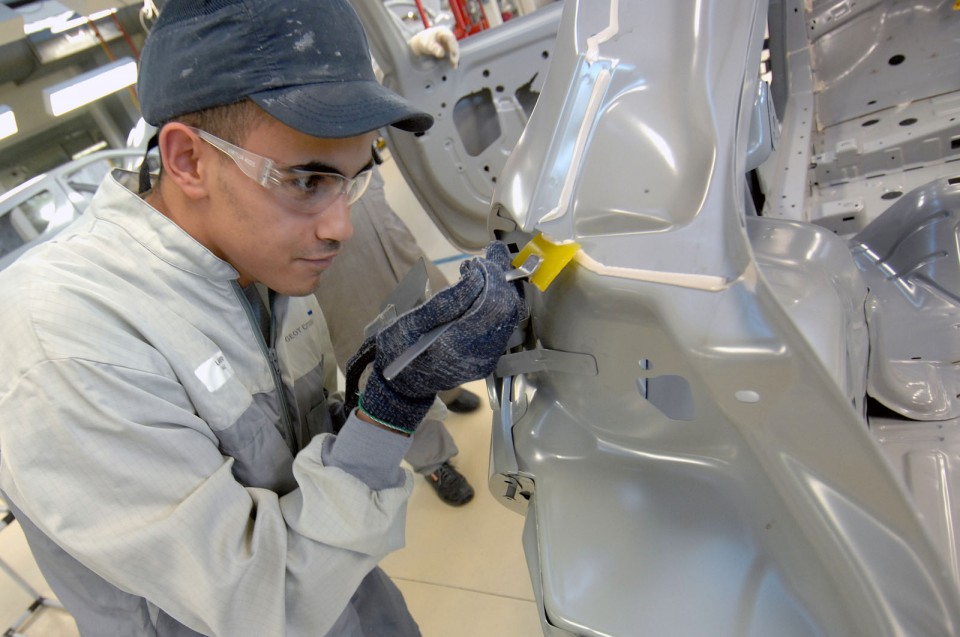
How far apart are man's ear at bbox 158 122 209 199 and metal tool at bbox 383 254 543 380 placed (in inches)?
15.3

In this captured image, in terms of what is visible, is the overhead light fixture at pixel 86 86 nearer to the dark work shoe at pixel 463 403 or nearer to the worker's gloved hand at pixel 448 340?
the dark work shoe at pixel 463 403

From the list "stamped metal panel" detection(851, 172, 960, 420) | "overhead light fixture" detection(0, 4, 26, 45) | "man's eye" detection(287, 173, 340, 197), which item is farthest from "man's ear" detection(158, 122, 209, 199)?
"overhead light fixture" detection(0, 4, 26, 45)

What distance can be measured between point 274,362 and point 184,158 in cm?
37

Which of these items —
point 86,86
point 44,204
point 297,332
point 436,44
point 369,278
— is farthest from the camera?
point 86,86

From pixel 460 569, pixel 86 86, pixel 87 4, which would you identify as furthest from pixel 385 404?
pixel 86 86

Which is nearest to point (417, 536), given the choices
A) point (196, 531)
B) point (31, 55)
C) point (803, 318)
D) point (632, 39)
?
point (196, 531)

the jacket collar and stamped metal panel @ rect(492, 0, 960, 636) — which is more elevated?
the jacket collar

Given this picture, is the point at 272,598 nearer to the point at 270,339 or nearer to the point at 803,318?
the point at 270,339

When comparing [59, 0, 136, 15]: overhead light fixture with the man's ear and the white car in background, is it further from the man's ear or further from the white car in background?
the man's ear

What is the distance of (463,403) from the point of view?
263 cm

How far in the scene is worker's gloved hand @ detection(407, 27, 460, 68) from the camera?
2.20 m

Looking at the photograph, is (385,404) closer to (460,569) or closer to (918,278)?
(460,569)

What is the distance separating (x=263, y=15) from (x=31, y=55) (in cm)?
686

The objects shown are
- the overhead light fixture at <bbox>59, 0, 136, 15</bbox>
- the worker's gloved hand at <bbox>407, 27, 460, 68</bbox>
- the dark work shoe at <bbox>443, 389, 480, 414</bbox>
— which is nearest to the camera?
the worker's gloved hand at <bbox>407, 27, 460, 68</bbox>
